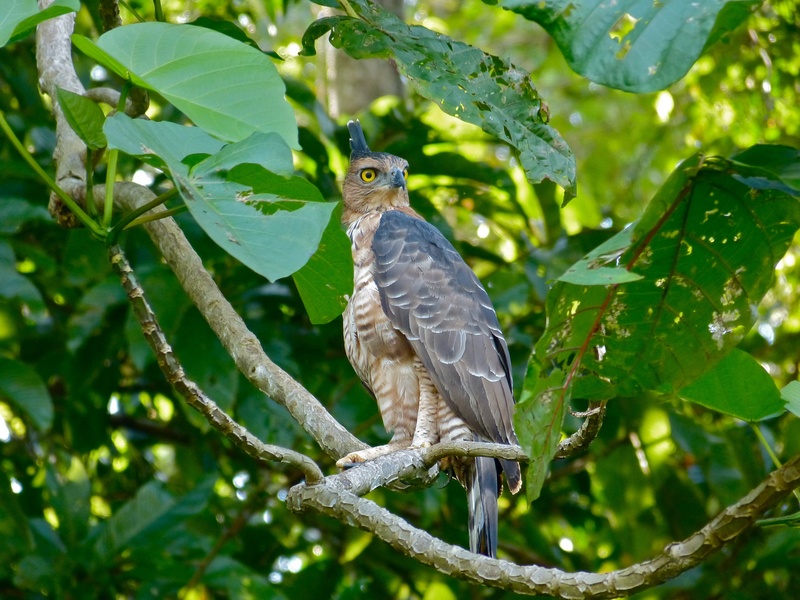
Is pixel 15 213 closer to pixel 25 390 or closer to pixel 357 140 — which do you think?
pixel 25 390

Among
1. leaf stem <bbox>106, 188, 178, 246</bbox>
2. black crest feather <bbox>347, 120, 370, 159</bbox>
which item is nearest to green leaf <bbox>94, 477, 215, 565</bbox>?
black crest feather <bbox>347, 120, 370, 159</bbox>

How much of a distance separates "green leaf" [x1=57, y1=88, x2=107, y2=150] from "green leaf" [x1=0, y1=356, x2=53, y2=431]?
249cm

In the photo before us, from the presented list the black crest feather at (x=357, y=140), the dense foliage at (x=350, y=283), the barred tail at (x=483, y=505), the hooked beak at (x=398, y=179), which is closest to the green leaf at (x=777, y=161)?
the dense foliage at (x=350, y=283)

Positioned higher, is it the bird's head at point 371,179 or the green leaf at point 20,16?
the green leaf at point 20,16

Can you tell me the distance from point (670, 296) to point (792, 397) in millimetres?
431

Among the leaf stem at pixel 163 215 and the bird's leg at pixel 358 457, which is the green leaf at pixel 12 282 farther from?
the leaf stem at pixel 163 215

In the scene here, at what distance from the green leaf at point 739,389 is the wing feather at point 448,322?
66.9 inches

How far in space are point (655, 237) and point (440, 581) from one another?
3.94m

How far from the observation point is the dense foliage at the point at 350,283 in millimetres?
1722

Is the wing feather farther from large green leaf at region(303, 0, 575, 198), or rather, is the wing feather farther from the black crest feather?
large green leaf at region(303, 0, 575, 198)

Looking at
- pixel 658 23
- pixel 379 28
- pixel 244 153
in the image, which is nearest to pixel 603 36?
pixel 658 23

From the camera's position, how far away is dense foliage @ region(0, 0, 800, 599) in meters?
1.72

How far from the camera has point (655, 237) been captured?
1697 mm

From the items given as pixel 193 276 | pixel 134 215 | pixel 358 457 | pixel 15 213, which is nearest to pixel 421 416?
pixel 358 457
